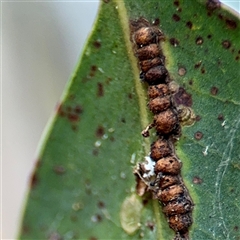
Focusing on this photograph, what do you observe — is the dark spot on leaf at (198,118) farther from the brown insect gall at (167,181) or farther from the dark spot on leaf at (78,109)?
the dark spot on leaf at (78,109)

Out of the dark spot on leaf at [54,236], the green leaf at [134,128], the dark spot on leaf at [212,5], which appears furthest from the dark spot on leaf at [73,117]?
the dark spot on leaf at [212,5]

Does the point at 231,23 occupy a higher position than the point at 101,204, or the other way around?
the point at 231,23

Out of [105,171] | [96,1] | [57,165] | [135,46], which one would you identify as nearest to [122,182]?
[105,171]

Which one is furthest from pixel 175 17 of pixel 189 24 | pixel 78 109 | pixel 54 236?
pixel 54 236

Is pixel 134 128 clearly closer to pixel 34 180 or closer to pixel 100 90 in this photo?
pixel 100 90

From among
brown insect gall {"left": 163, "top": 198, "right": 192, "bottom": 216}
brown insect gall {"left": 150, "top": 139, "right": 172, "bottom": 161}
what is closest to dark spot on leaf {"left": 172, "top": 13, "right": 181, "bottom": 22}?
brown insect gall {"left": 150, "top": 139, "right": 172, "bottom": 161}

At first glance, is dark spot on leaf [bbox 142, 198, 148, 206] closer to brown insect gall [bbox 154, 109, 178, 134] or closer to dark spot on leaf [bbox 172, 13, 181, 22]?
brown insect gall [bbox 154, 109, 178, 134]
